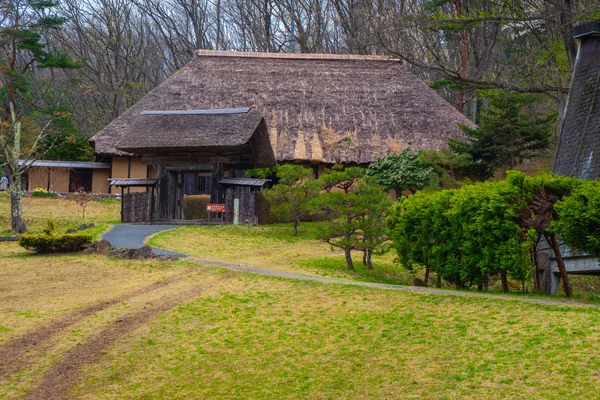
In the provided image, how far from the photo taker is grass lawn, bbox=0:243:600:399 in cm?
822

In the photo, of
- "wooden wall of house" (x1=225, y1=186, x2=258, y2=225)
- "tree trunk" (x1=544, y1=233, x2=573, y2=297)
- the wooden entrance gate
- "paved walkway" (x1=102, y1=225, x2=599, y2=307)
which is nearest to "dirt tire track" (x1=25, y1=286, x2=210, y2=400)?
"paved walkway" (x1=102, y1=225, x2=599, y2=307)

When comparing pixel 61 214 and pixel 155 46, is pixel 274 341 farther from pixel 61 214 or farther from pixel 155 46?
pixel 155 46

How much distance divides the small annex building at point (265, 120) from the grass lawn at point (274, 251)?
2493mm

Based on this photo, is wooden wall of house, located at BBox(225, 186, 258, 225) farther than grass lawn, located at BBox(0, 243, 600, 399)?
Yes

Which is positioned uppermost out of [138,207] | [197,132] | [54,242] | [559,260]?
[197,132]

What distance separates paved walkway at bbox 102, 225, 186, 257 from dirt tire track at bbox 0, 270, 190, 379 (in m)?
5.39

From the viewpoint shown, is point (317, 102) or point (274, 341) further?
point (317, 102)

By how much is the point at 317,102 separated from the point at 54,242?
19.9m

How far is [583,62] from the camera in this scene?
55.6 ft

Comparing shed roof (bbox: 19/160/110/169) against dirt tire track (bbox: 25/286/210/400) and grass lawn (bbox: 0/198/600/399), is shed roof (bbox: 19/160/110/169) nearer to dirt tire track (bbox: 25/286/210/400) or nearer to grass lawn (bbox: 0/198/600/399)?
grass lawn (bbox: 0/198/600/399)

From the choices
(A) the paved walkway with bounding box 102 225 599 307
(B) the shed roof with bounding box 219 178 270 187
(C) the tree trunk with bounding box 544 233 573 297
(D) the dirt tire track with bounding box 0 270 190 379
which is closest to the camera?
(D) the dirt tire track with bounding box 0 270 190 379

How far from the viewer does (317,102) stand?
3612 centimetres

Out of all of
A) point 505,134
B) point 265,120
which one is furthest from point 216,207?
point 505,134

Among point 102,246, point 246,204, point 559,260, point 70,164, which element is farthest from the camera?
point 70,164
